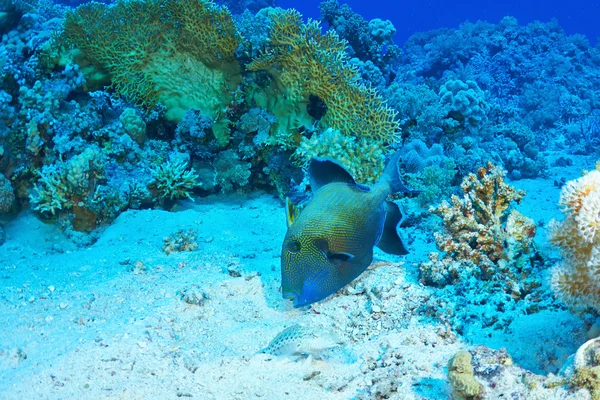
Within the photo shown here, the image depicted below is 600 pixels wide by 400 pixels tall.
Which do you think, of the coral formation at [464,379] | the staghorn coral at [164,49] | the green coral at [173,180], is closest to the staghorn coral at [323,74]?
the staghorn coral at [164,49]

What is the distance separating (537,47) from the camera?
674 inches

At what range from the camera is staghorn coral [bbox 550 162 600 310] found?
6.07 feet

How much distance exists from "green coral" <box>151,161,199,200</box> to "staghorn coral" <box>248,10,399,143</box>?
1.69 m

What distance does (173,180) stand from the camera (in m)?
5.72

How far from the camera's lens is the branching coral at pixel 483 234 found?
3232mm

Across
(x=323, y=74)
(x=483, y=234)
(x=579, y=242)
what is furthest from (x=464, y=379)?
(x=323, y=74)

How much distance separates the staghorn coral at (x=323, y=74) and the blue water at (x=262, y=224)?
0.02m

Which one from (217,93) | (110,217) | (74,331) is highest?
(217,93)

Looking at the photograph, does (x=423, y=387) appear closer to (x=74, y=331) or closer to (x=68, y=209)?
(x=74, y=331)

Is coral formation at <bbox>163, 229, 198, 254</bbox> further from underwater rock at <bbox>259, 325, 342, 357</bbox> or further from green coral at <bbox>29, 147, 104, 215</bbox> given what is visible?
underwater rock at <bbox>259, 325, 342, 357</bbox>

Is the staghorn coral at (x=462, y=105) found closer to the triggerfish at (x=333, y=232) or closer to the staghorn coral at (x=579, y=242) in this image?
the triggerfish at (x=333, y=232)

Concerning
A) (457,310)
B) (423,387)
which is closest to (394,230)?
(457,310)

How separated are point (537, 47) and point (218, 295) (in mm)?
18248

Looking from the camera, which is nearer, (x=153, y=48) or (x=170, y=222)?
(x=170, y=222)
